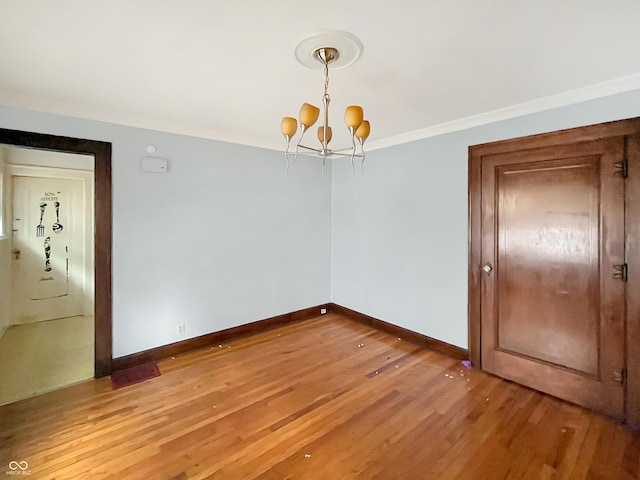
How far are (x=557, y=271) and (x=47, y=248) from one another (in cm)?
592

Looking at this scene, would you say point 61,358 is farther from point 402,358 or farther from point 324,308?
point 402,358

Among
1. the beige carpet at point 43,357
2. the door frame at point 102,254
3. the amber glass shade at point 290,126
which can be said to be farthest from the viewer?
the door frame at point 102,254

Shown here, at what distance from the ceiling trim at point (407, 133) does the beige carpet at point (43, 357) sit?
229cm

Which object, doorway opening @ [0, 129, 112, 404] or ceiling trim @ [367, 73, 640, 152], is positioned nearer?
ceiling trim @ [367, 73, 640, 152]

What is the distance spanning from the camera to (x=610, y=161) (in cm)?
211

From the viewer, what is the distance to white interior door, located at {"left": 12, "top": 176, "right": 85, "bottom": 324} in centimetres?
389

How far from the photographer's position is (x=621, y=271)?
2.09 meters

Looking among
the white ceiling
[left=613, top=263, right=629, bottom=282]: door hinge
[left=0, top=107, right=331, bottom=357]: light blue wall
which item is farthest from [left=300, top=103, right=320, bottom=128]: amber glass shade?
[left=613, top=263, right=629, bottom=282]: door hinge

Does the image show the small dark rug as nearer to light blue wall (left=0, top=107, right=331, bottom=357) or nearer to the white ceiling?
light blue wall (left=0, top=107, right=331, bottom=357)

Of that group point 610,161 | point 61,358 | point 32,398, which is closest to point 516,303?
point 610,161

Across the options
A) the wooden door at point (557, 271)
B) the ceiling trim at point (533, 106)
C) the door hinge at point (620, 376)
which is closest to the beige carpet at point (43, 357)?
the wooden door at point (557, 271)

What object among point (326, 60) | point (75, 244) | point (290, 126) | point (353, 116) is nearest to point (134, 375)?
point (290, 126)

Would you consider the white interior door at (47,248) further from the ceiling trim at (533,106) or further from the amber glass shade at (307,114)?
the ceiling trim at (533,106)

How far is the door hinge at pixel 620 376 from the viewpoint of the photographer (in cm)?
210
